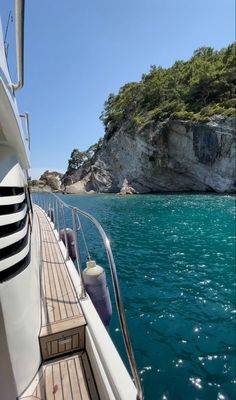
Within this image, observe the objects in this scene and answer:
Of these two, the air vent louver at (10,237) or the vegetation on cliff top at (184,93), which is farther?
the vegetation on cliff top at (184,93)

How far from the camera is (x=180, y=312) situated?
15.8 ft

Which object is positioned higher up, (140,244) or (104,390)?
(104,390)

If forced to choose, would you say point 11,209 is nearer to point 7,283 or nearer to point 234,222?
point 7,283

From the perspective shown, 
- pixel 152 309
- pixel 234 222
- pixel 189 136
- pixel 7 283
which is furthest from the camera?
pixel 189 136

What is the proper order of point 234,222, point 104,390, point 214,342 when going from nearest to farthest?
point 104,390
point 214,342
point 234,222

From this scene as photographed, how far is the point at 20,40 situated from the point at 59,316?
3.12 m

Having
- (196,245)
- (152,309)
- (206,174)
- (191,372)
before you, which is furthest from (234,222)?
(206,174)

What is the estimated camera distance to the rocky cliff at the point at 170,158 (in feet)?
111

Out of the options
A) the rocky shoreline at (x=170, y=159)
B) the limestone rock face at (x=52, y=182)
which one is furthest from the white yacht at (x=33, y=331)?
the limestone rock face at (x=52, y=182)

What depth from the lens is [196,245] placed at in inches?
371

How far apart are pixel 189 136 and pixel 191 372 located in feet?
121

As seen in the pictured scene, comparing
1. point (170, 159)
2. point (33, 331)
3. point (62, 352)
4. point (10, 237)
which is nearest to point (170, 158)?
point (170, 159)

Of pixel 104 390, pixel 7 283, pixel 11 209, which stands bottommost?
pixel 104 390

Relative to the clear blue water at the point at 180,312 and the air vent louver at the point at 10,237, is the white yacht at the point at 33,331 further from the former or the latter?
the clear blue water at the point at 180,312
